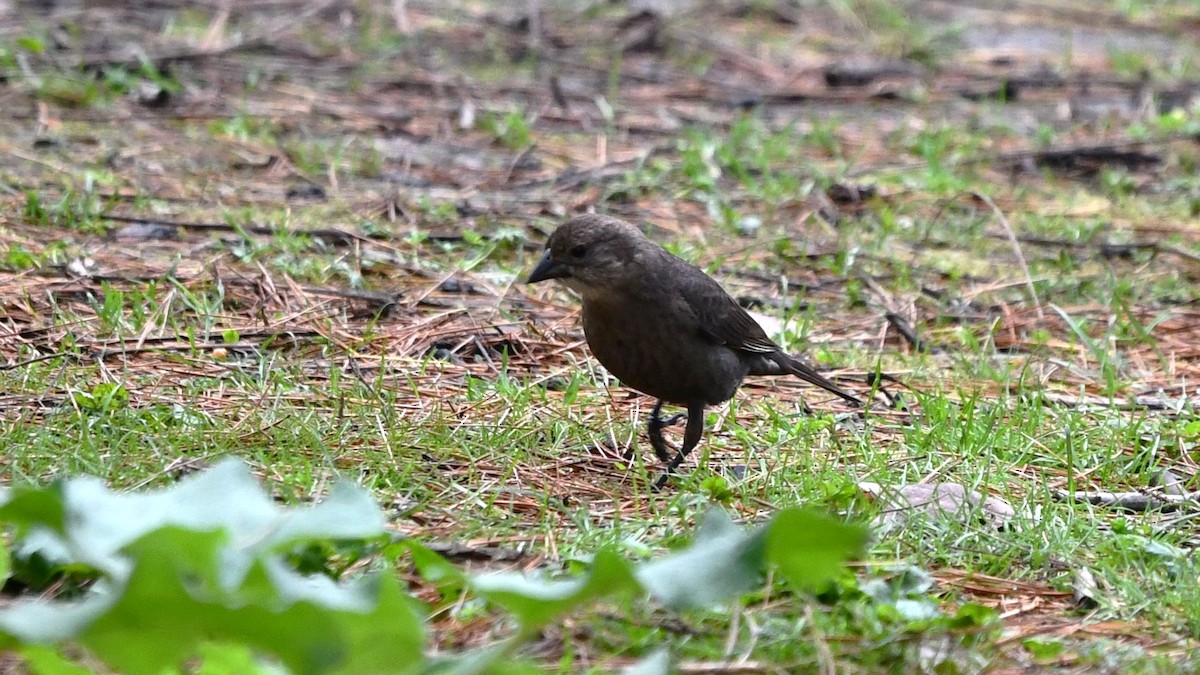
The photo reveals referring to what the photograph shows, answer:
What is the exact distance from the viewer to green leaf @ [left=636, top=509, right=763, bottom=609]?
2.68 metres

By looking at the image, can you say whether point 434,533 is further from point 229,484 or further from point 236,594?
point 236,594

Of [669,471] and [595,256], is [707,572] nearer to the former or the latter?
[669,471]

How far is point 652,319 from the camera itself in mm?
4777

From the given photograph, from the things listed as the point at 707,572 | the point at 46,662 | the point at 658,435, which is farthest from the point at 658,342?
the point at 46,662

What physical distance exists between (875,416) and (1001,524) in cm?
129

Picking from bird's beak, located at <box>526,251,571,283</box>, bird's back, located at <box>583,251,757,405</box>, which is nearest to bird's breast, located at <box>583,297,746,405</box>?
bird's back, located at <box>583,251,757,405</box>

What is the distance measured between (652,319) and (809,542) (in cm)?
212

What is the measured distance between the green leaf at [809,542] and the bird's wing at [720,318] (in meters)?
2.10

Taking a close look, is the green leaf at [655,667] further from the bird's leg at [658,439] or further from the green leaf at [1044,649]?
the bird's leg at [658,439]

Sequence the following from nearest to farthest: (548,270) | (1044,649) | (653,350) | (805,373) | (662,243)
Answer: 1. (1044,649)
2. (653,350)
3. (548,270)
4. (805,373)
5. (662,243)

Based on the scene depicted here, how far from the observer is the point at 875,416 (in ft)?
17.1

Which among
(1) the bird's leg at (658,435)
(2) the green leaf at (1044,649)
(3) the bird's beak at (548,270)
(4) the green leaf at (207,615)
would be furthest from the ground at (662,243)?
(4) the green leaf at (207,615)

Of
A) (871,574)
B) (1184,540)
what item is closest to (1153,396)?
(1184,540)

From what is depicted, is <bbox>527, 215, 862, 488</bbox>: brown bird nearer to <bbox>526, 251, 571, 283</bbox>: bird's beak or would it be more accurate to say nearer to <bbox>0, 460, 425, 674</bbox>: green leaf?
<bbox>526, 251, 571, 283</bbox>: bird's beak
